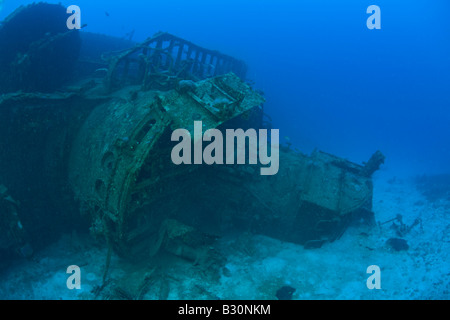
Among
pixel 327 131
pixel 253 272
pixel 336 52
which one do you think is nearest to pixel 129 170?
pixel 253 272

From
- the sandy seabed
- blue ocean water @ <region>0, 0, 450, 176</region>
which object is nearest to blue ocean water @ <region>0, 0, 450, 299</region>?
the sandy seabed

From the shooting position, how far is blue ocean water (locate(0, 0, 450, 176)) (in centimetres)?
6594

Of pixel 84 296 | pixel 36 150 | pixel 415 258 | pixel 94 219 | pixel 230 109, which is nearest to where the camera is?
pixel 230 109

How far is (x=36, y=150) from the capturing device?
5.79m

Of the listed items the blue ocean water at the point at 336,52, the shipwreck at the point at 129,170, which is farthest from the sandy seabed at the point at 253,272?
the blue ocean water at the point at 336,52

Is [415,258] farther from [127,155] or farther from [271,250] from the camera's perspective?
[127,155]

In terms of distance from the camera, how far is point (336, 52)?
104 metres

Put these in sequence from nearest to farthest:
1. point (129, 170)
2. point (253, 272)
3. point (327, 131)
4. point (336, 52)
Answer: point (129, 170) < point (253, 272) < point (327, 131) < point (336, 52)

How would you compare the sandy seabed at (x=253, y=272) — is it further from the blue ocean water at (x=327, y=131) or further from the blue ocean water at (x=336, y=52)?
the blue ocean water at (x=336, y=52)

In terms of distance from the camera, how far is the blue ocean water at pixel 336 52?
65938mm

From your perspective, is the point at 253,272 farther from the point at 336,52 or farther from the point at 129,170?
the point at 336,52

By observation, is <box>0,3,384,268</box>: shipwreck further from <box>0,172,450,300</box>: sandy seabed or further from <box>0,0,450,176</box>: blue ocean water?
<box>0,0,450,176</box>: blue ocean water
